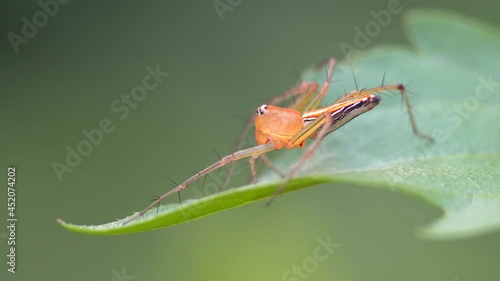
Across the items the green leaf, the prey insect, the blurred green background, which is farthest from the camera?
the blurred green background

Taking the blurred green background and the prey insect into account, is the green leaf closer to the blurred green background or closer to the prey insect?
the prey insect

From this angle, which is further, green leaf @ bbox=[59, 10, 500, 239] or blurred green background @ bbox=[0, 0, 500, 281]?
blurred green background @ bbox=[0, 0, 500, 281]

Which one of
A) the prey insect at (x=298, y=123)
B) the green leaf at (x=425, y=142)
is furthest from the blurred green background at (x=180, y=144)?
the prey insect at (x=298, y=123)

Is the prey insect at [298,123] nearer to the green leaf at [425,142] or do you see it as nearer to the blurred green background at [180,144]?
the green leaf at [425,142]

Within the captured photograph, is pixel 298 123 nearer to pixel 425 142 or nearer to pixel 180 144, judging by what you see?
pixel 425 142

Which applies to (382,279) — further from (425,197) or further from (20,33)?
(20,33)

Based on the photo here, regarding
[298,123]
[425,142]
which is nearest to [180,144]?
[298,123]

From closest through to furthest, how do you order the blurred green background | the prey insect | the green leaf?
the green leaf
the prey insect
the blurred green background

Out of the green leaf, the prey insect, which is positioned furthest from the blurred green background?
the prey insect
